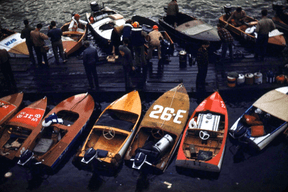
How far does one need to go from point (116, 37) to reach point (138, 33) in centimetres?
246

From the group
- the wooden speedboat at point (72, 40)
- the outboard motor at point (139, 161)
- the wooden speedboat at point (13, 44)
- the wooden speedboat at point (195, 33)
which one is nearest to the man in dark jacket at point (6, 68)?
the wooden speedboat at point (13, 44)

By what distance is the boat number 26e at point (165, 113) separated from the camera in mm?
10431

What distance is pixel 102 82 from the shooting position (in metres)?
13.2

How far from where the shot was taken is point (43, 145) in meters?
9.86

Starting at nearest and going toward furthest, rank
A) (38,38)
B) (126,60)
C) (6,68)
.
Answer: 1. (126,60)
2. (6,68)
3. (38,38)

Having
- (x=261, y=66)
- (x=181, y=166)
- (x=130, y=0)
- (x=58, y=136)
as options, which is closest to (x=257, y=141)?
Answer: (x=181, y=166)

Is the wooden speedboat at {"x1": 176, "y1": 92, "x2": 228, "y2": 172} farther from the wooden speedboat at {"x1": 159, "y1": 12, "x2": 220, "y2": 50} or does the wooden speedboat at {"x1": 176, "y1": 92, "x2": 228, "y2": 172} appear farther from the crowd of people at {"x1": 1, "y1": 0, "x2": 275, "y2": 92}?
the wooden speedboat at {"x1": 159, "y1": 12, "x2": 220, "y2": 50}

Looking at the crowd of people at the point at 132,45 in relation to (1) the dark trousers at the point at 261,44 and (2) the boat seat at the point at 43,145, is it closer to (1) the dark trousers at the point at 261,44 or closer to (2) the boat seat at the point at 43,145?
(1) the dark trousers at the point at 261,44

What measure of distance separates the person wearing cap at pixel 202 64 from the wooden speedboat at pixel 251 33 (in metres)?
4.50

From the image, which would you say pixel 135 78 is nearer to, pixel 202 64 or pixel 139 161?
pixel 202 64

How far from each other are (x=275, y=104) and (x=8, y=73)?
12212 mm

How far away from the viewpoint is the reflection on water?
21.6m

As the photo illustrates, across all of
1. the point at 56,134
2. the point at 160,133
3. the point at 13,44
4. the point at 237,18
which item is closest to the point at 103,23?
the point at 13,44

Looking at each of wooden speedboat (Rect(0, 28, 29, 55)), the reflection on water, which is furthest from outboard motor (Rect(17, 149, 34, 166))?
the reflection on water
